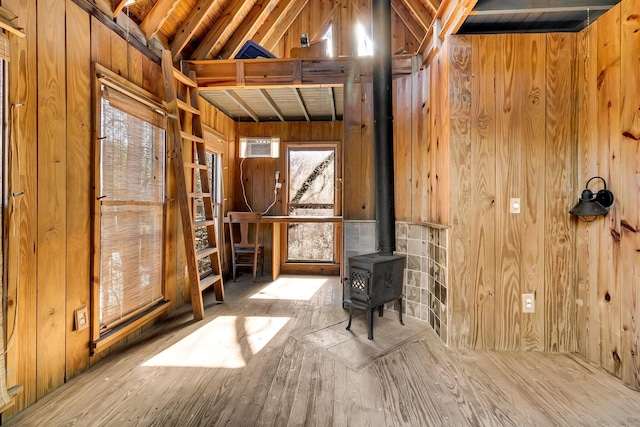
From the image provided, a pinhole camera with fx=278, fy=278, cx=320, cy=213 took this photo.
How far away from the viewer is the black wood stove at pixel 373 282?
7.61ft

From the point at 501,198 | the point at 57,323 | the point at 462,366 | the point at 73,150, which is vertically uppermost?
the point at 73,150

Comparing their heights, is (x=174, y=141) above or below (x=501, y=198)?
above

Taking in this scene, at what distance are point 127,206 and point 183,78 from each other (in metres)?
1.50

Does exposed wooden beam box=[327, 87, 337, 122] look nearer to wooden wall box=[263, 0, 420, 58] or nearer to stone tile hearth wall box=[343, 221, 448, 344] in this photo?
wooden wall box=[263, 0, 420, 58]

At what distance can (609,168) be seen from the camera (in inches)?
72.1

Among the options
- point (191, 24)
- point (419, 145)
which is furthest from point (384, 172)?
point (191, 24)

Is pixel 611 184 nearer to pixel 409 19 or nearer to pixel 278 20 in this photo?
pixel 409 19

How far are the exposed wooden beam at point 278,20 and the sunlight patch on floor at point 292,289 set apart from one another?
331cm

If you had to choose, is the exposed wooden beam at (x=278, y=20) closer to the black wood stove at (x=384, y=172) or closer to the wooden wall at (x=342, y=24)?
the wooden wall at (x=342, y=24)

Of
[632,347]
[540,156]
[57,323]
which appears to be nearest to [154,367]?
[57,323]

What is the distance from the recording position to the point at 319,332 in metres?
2.40

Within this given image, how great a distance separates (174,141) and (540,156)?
10.1 ft

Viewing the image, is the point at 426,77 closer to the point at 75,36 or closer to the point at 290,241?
the point at 75,36

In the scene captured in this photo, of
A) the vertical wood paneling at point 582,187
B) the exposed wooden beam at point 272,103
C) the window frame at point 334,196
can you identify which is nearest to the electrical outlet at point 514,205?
the vertical wood paneling at point 582,187
